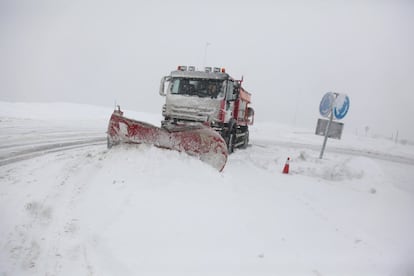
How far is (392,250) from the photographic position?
3.34 m

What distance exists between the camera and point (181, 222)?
3369mm

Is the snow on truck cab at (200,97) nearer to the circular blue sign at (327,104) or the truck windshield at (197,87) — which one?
the truck windshield at (197,87)

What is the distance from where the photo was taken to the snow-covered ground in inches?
104

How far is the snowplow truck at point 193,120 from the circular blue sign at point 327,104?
3.22m

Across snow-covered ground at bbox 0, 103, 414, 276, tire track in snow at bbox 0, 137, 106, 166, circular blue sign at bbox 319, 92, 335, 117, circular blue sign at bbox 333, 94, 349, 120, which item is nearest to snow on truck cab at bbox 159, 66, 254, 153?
snow-covered ground at bbox 0, 103, 414, 276

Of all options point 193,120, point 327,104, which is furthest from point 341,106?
point 193,120

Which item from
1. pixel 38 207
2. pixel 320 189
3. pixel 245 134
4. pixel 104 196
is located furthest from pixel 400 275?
pixel 245 134

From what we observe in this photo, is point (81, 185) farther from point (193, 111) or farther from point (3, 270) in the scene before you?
point (193, 111)

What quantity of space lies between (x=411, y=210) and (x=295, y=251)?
3.60 metres

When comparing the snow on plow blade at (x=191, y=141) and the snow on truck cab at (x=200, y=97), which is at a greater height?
the snow on truck cab at (x=200, y=97)

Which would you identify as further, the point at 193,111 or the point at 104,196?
the point at 193,111

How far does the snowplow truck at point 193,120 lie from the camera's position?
5773 mm

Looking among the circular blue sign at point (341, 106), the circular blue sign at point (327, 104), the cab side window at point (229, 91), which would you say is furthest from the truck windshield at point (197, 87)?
the circular blue sign at point (341, 106)

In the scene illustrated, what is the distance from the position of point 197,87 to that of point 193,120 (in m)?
1.23
